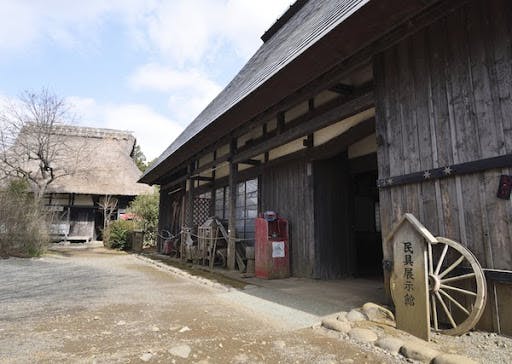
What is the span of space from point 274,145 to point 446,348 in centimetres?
437

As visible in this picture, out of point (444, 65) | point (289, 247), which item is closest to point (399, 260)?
point (444, 65)

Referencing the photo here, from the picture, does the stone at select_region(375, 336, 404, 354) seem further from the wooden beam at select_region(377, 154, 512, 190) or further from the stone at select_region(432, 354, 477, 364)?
the wooden beam at select_region(377, 154, 512, 190)

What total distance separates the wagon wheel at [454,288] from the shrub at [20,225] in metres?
11.6

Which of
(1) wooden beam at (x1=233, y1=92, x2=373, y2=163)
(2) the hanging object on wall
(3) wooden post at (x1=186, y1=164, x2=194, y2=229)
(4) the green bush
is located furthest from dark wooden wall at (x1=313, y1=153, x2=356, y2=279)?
(4) the green bush

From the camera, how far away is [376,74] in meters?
4.08

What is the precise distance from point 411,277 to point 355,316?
2.61 ft

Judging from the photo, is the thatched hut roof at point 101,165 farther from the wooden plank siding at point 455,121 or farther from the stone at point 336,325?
the wooden plank siding at point 455,121

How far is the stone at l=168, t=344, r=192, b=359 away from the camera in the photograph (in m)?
2.65

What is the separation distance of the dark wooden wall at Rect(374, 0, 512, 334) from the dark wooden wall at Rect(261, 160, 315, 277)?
2810mm

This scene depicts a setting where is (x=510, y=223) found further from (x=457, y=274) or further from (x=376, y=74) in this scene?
(x=376, y=74)

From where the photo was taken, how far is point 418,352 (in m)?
2.50

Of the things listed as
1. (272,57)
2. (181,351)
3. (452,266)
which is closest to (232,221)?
(272,57)

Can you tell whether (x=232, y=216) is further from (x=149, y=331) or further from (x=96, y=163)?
(x=96, y=163)

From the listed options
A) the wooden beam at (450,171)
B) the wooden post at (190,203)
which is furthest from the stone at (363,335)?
the wooden post at (190,203)
